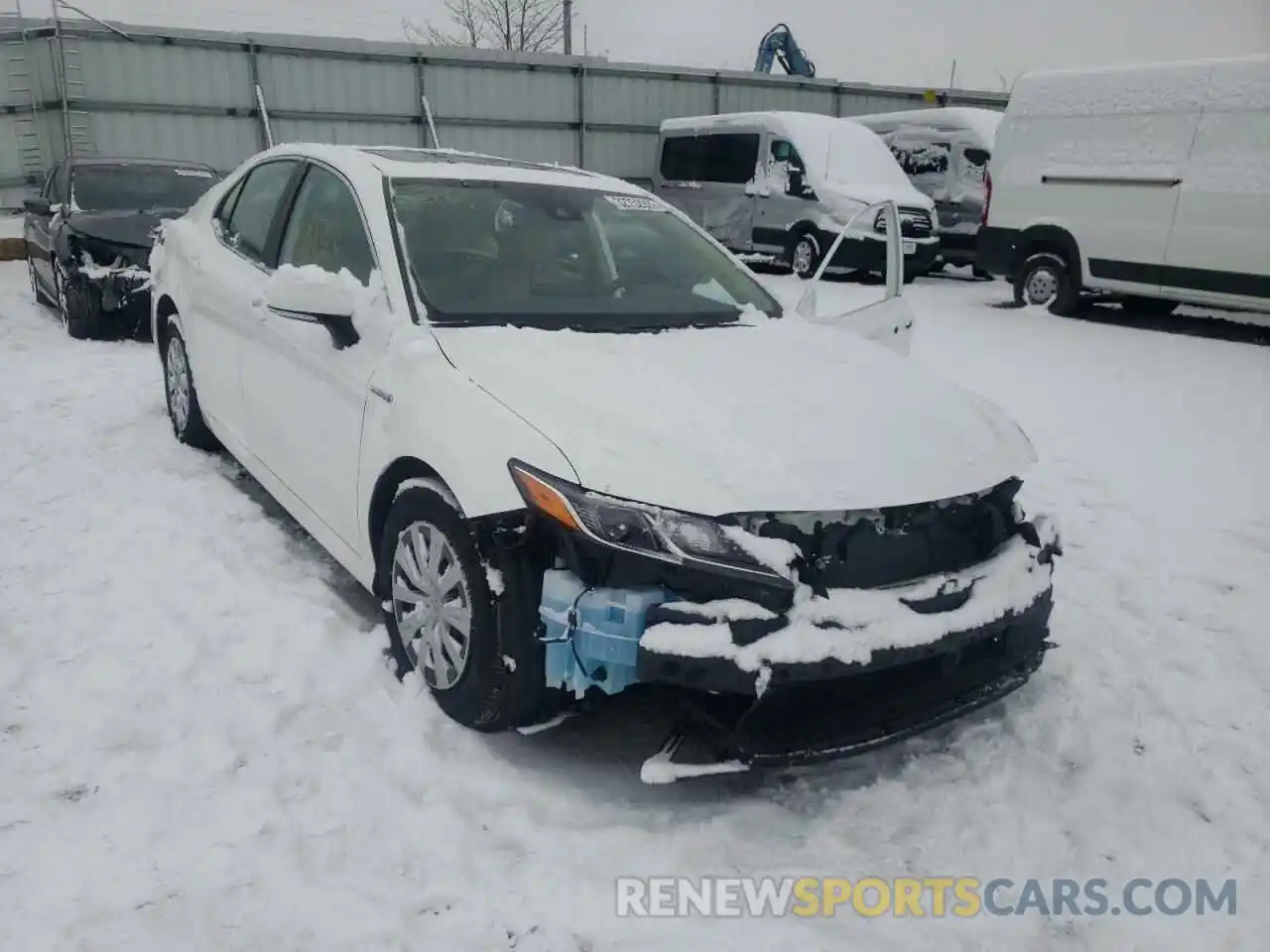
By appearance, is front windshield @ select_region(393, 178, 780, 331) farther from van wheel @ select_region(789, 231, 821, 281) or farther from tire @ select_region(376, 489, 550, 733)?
van wheel @ select_region(789, 231, 821, 281)

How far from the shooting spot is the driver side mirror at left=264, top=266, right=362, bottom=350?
2.93 meters

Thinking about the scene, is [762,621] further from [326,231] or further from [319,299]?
[326,231]

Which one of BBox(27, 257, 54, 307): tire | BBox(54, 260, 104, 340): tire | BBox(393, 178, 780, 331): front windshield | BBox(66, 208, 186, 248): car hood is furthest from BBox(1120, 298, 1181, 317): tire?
BBox(27, 257, 54, 307): tire

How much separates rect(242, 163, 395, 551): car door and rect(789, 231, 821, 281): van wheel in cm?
977

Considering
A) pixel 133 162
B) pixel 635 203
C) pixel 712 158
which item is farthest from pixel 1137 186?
pixel 133 162

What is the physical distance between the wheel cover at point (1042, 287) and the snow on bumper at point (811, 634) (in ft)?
29.3

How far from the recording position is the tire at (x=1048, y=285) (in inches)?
397

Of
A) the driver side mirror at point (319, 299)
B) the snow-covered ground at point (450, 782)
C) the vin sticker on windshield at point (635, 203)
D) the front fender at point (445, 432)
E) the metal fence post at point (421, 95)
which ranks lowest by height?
the snow-covered ground at point (450, 782)

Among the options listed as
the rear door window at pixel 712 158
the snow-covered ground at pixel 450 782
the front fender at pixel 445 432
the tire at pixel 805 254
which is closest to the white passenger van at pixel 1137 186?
the tire at pixel 805 254

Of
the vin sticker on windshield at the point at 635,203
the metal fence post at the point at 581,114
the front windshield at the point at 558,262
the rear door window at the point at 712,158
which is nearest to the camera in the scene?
the front windshield at the point at 558,262

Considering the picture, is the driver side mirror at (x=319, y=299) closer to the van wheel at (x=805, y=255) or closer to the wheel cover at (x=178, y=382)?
the wheel cover at (x=178, y=382)

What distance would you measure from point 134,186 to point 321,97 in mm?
7237

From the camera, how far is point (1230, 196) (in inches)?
338

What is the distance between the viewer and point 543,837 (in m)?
2.32
